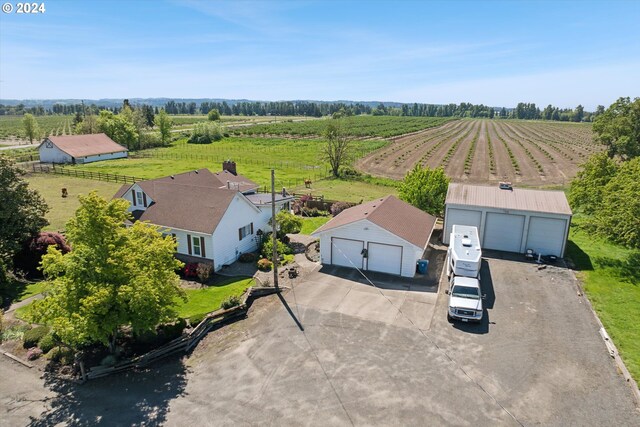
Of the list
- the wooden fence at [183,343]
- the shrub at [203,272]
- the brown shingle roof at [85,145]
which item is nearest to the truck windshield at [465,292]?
the wooden fence at [183,343]

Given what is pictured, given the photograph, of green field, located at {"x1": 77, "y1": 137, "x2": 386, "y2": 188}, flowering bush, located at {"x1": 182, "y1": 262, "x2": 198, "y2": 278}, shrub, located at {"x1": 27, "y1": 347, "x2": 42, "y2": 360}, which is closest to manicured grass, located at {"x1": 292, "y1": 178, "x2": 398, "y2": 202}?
green field, located at {"x1": 77, "y1": 137, "x2": 386, "y2": 188}

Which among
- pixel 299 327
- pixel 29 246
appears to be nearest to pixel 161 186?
pixel 29 246

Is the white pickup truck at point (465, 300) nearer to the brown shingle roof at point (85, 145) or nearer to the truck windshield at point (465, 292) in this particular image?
the truck windshield at point (465, 292)

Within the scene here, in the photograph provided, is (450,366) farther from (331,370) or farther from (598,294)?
(598,294)

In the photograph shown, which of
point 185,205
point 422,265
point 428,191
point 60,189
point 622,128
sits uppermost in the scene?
point 622,128

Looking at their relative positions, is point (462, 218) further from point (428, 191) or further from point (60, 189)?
point (60, 189)

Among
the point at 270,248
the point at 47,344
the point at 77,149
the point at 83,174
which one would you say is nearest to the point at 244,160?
the point at 83,174

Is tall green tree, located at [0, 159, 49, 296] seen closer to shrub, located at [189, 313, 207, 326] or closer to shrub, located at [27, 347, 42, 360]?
shrub, located at [27, 347, 42, 360]
